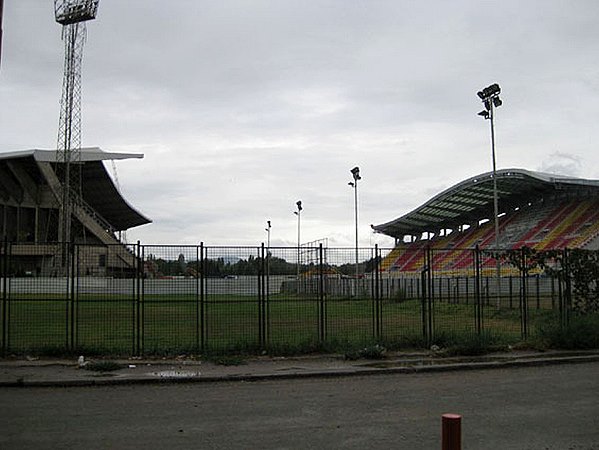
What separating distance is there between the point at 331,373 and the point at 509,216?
2636 inches

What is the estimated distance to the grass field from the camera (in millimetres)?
16641

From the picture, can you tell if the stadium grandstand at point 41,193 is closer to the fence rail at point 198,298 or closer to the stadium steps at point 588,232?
the stadium steps at point 588,232

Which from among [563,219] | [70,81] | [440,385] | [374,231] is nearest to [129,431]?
[440,385]

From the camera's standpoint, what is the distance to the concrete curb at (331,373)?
1283 cm

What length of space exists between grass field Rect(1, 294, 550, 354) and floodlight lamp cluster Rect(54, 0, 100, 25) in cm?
4943

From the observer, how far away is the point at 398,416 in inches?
388

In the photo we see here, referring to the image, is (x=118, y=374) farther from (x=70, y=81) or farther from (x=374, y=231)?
(x=374, y=231)

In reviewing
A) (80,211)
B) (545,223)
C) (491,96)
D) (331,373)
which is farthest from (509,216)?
(331,373)

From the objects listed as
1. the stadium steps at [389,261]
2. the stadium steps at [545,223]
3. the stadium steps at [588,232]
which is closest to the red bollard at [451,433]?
the stadium steps at [588,232]

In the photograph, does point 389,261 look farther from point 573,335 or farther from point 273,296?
point 573,335

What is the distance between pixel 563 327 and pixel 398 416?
959 cm

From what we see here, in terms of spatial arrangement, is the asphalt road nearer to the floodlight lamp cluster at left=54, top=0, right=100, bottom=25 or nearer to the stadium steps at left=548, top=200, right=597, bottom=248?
the stadium steps at left=548, top=200, right=597, bottom=248

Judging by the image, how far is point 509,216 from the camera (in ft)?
252

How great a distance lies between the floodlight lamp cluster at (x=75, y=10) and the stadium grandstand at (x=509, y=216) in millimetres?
40857
